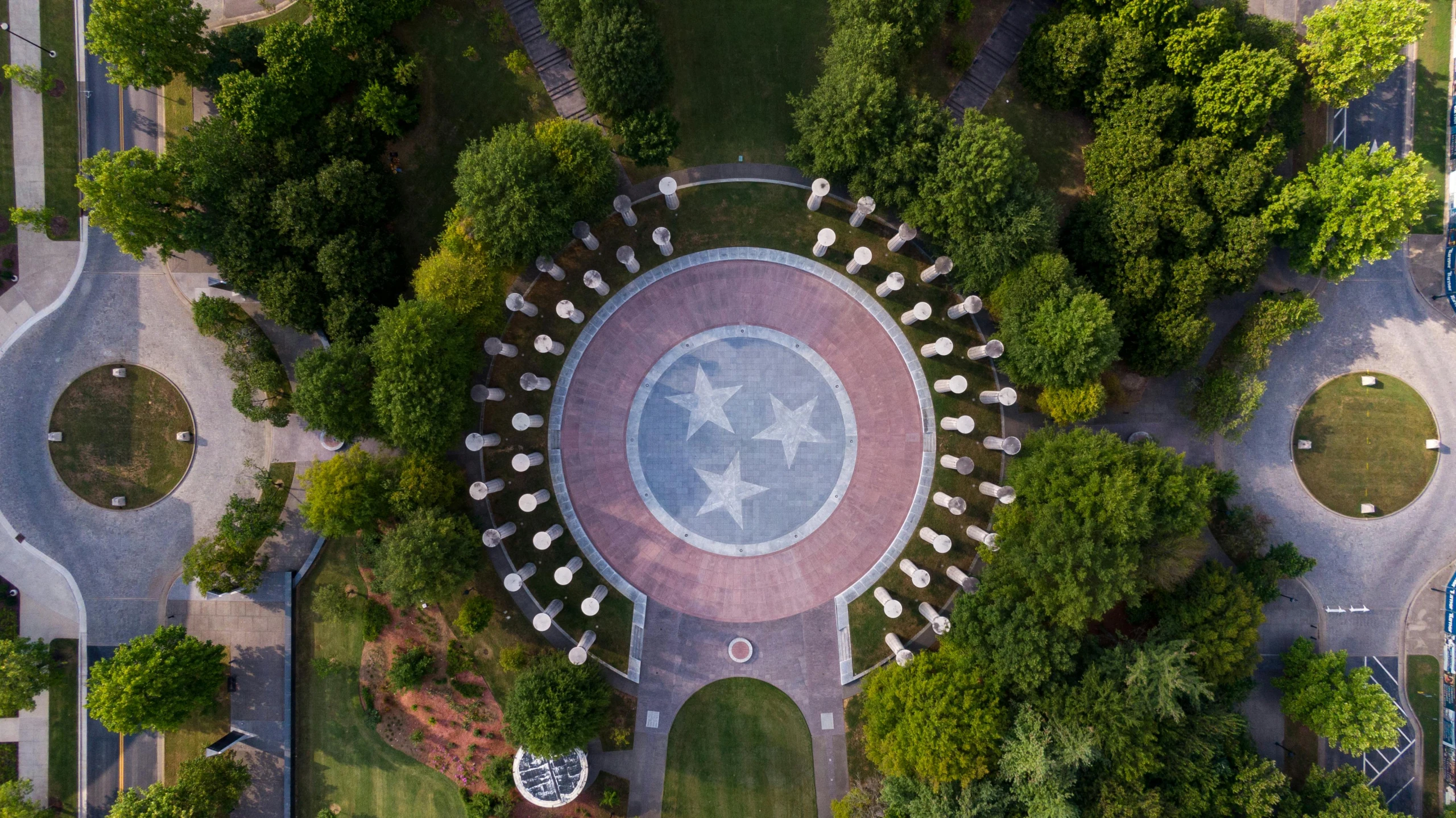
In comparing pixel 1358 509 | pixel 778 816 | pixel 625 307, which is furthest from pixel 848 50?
pixel 778 816

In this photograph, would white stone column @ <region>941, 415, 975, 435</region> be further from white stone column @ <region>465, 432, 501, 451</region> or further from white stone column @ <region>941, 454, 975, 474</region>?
white stone column @ <region>465, 432, 501, 451</region>

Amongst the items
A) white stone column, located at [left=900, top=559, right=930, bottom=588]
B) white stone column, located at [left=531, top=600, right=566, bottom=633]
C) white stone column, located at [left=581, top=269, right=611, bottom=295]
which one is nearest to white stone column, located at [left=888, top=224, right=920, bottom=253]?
white stone column, located at [left=581, top=269, right=611, bottom=295]

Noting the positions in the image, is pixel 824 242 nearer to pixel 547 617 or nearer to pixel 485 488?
pixel 485 488

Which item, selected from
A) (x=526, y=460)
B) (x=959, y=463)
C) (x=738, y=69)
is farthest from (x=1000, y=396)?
(x=526, y=460)

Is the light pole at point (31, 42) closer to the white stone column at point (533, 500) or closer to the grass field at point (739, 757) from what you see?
the white stone column at point (533, 500)

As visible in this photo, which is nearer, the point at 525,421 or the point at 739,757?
the point at 525,421

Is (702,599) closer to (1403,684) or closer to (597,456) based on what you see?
(597,456)

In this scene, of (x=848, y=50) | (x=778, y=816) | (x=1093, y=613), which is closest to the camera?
(x=1093, y=613)
